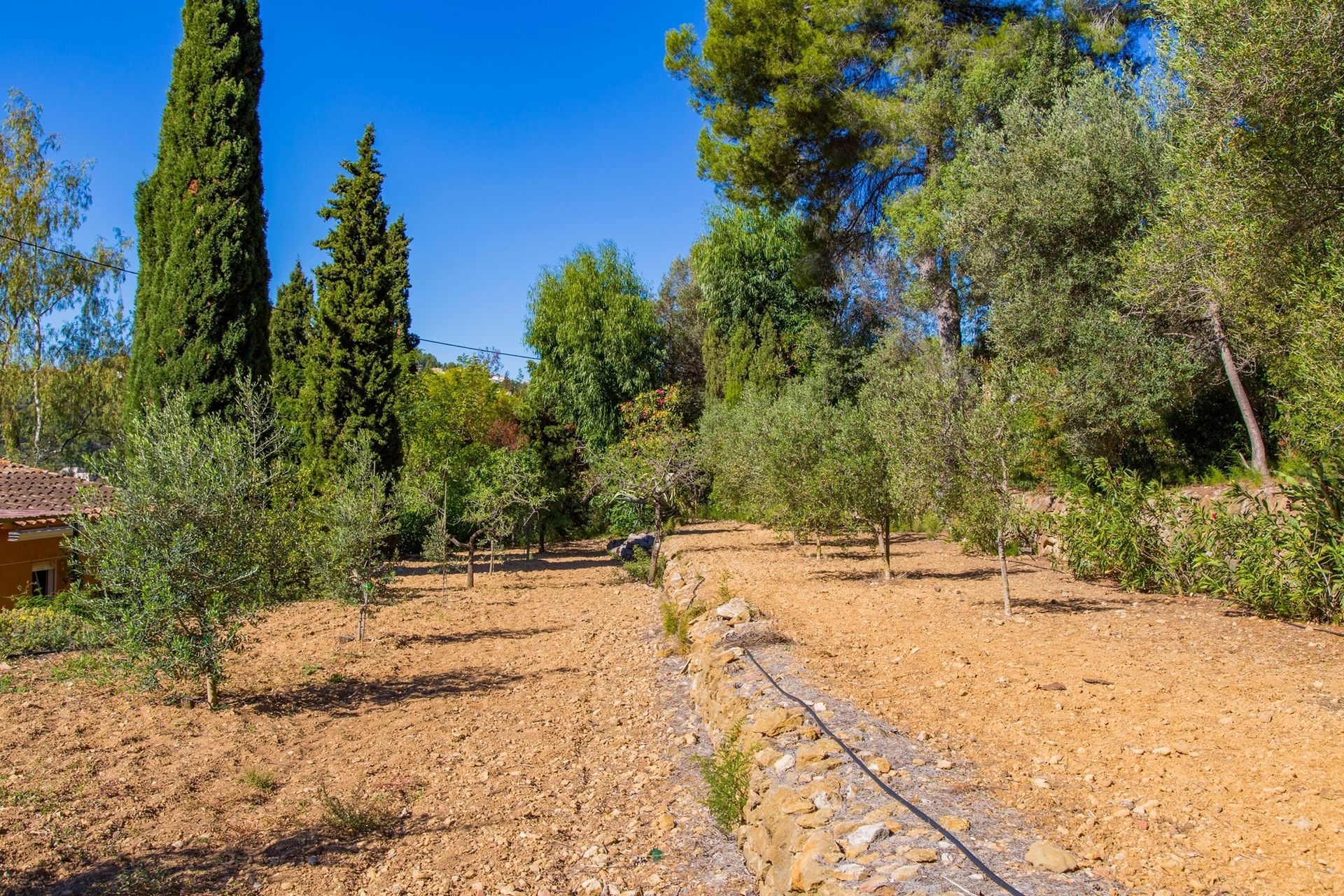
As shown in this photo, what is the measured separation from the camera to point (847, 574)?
49.4ft

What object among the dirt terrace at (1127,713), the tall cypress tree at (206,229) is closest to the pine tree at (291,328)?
the tall cypress tree at (206,229)

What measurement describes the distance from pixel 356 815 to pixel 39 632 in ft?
26.8

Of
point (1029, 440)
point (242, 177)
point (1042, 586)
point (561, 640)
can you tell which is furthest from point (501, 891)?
point (242, 177)

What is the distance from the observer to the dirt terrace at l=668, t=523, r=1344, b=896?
13.1ft

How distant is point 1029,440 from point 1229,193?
373 centimetres

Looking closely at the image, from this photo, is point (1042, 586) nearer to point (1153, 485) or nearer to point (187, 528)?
point (1153, 485)

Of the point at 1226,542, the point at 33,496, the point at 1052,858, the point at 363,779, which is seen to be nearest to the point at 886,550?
the point at 1226,542

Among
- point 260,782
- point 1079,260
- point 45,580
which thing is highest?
point 1079,260

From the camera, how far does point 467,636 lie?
12.8 metres

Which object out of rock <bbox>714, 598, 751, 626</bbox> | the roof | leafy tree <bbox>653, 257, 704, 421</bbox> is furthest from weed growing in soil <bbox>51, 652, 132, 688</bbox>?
leafy tree <bbox>653, 257, 704, 421</bbox>

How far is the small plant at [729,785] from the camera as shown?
5.99 meters

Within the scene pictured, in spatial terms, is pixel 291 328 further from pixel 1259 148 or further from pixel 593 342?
pixel 1259 148

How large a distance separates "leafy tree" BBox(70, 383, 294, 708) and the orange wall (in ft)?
20.9

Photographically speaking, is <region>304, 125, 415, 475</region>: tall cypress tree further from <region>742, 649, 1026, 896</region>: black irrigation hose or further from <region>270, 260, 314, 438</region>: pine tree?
<region>742, 649, 1026, 896</region>: black irrigation hose
